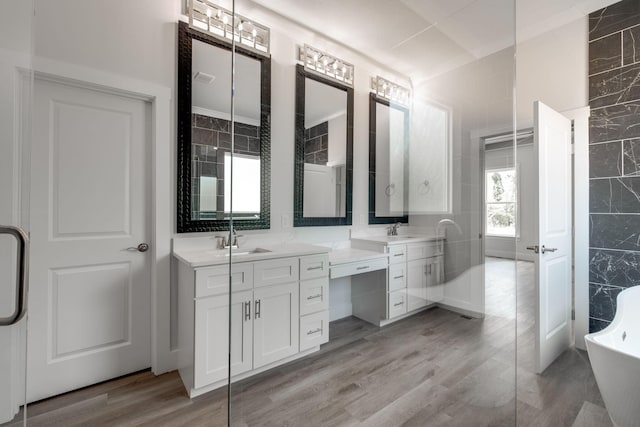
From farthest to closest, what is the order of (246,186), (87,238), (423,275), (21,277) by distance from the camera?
(423,275) → (87,238) → (246,186) → (21,277)

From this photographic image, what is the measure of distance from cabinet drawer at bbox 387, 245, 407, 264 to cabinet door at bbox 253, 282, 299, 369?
0.65 metres

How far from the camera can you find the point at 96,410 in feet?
5.08

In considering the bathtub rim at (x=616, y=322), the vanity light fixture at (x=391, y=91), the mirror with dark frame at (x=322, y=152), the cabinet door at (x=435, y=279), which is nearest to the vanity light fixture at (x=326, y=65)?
the mirror with dark frame at (x=322, y=152)

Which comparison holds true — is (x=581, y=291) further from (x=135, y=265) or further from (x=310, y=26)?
(x=135, y=265)

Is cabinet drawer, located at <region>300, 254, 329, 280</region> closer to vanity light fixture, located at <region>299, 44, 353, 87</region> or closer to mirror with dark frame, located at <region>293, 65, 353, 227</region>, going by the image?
mirror with dark frame, located at <region>293, 65, 353, 227</region>

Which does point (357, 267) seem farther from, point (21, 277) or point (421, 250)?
point (21, 277)

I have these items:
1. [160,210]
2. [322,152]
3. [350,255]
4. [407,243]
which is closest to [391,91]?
[322,152]

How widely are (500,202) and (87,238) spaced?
9.30 feet

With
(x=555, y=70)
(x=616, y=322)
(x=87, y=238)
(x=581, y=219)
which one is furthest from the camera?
(x=555, y=70)

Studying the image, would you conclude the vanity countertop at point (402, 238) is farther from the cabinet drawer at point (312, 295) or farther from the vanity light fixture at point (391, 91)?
the vanity light fixture at point (391, 91)

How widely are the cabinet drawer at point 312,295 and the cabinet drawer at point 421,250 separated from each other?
2.14ft

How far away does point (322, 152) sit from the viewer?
5.16ft

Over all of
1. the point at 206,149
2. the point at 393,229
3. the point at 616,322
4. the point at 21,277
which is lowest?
the point at 616,322

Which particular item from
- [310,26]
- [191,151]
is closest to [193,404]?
[191,151]
